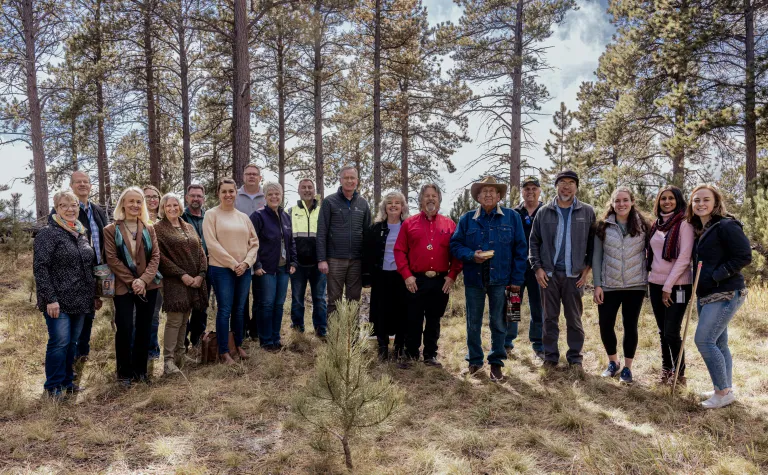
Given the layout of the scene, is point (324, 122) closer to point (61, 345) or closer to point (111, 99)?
point (111, 99)

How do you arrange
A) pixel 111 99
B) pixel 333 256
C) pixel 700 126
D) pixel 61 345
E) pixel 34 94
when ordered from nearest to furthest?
pixel 61 345
pixel 333 256
pixel 700 126
pixel 34 94
pixel 111 99

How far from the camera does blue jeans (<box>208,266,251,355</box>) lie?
4.94m

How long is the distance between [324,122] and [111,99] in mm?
7030

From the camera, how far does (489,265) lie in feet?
15.4

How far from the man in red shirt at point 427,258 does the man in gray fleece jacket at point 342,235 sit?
2.53 ft

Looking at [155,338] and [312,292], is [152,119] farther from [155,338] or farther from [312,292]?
[312,292]

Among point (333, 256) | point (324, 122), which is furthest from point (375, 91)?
point (333, 256)

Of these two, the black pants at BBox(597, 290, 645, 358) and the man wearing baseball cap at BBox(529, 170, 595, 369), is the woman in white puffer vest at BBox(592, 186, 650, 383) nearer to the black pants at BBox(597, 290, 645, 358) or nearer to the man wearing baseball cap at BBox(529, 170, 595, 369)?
the black pants at BBox(597, 290, 645, 358)

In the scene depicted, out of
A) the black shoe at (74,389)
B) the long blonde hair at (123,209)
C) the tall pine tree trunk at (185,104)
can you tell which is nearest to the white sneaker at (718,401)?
the long blonde hair at (123,209)

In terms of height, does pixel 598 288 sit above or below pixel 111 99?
below

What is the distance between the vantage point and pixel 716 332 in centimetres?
379

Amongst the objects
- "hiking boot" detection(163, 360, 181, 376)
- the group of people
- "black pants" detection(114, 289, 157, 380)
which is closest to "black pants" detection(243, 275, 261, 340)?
the group of people

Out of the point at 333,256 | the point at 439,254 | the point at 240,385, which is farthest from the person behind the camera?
the point at 333,256

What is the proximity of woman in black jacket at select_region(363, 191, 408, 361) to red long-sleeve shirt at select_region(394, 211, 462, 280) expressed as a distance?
0.98 feet
